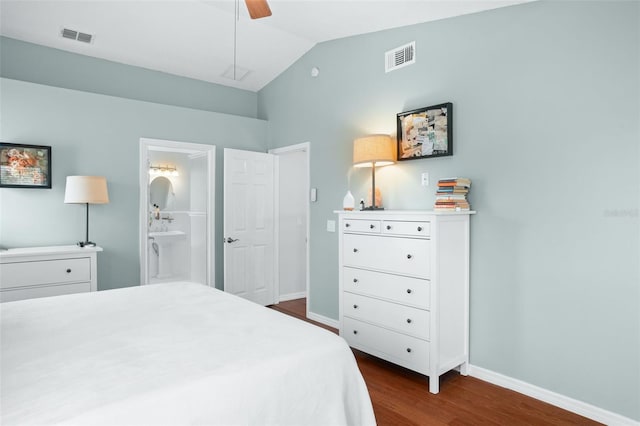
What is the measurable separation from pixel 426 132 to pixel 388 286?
1315 mm

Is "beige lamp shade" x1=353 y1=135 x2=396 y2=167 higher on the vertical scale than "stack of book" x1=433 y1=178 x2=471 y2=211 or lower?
higher

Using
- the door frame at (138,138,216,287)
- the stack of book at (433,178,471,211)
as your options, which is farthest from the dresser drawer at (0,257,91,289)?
the stack of book at (433,178,471,211)

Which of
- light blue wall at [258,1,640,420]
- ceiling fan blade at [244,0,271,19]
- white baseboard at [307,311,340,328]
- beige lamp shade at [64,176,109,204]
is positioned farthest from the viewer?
white baseboard at [307,311,340,328]

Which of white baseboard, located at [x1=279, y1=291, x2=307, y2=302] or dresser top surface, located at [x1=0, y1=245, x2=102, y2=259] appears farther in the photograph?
white baseboard, located at [x1=279, y1=291, x2=307, y2=302]

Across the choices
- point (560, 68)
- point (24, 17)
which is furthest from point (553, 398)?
point (24, 17)

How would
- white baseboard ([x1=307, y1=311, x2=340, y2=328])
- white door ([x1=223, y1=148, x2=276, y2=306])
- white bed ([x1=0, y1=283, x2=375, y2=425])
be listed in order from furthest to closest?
white door ([x1=223, y1=148, x2=276, y2=306]) → white baseboard ([x1=307, y1=311, x2=340, y2=328]) → white bed ([x1=0, y1=283, x2=375, y2=425])

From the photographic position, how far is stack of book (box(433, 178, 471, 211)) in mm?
2762

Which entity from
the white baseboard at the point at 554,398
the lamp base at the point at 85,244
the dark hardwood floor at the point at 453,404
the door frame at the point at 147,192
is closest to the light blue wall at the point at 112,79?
the door frame at the point at 147,192

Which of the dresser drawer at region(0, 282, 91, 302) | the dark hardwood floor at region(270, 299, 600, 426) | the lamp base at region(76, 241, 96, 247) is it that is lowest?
the dark hardwood floor at region(270, 299, 600, 426)

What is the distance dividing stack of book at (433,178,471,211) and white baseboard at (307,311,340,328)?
1.84 metres

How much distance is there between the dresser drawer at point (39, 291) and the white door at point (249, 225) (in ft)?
4.97

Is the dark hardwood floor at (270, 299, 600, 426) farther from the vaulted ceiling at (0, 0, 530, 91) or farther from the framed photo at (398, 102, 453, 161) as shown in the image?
the vaulted ceiling at (0, 0, 530, 91)

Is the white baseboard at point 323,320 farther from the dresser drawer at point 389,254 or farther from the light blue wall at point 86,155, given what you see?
the light blue wall at point 86,155

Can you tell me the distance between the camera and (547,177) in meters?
2.54
